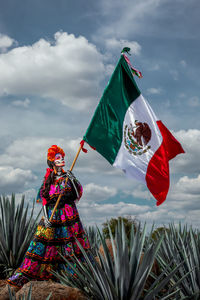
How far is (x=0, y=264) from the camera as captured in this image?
7215 mm

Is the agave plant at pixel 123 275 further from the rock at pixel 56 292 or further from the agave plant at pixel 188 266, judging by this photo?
the agave plant at pixel 188 266

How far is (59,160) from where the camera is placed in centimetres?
603

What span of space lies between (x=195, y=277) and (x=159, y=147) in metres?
2.09

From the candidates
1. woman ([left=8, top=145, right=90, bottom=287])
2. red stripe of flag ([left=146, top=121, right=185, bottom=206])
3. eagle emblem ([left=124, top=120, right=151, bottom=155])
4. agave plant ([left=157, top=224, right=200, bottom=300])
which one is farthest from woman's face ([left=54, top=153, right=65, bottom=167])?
agave plant ([left=157, top=224, right=200, bottom=300])

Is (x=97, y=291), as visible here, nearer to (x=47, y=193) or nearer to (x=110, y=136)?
(x=47, y=193)

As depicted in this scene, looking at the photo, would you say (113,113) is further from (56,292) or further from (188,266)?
(56,292)

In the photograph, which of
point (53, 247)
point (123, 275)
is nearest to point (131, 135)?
point (53, 247)

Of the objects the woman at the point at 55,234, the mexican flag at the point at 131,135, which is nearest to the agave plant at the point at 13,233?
the woman at the point at 55,234

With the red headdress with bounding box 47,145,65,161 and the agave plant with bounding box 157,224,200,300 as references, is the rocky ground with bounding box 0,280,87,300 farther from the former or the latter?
the red headdress with bounding box 47,145,65,161

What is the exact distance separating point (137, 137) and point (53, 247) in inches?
86.8

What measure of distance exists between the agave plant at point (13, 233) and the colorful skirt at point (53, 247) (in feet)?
4.93

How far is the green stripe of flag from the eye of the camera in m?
5.93

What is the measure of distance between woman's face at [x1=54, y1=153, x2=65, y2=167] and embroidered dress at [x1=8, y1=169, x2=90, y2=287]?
193mm

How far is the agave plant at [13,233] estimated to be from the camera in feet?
23.7
